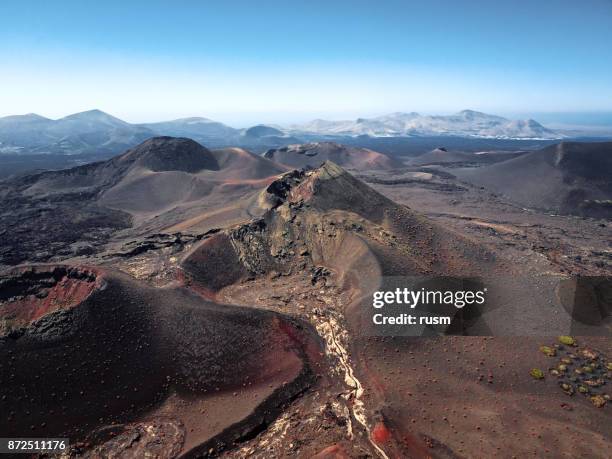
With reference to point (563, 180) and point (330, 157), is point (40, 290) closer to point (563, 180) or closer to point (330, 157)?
point (563, 180)

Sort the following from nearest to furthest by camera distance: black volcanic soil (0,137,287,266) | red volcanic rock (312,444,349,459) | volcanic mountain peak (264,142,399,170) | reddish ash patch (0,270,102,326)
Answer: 1. red volcanic rock (312,444,349,459)
2. reddish ash patch (0,270,102,326)
3. black volcanic soil (0,137,287,266)
4. volcanic mountain peak (264,142,399,170)

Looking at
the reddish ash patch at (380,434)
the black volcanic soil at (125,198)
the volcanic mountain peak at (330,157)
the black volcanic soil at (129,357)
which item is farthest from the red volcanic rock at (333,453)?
the volcanic mountain peak at (330,157)

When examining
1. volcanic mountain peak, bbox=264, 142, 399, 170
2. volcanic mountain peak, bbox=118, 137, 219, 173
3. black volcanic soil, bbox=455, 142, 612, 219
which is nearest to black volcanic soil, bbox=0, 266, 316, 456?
black volcanic soil, bbox=455, 142, 612, 219

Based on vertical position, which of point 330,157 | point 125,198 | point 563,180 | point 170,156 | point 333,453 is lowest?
point 333,453

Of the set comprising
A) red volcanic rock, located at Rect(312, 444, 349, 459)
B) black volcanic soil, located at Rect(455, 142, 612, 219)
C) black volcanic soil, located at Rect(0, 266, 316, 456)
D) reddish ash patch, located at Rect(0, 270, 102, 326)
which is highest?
black volcanic soil, located at Rect(455, 142, 612, 219)

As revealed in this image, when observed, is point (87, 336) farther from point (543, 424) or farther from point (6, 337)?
point (543, 424)

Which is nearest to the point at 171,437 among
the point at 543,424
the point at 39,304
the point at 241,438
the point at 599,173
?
the point at 241,438

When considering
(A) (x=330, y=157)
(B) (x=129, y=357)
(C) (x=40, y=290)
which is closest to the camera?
(B) (x=129, y=357)

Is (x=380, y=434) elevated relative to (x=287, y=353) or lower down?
lower down

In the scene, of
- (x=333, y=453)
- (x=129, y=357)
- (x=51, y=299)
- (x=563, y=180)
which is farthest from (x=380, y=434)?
(x=563, y=180)

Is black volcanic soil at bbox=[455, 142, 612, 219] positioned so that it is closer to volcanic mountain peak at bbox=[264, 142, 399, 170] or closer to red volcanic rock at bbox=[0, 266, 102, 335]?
volcanic mountain peak at bbox=[264, 142, 399, 170]
